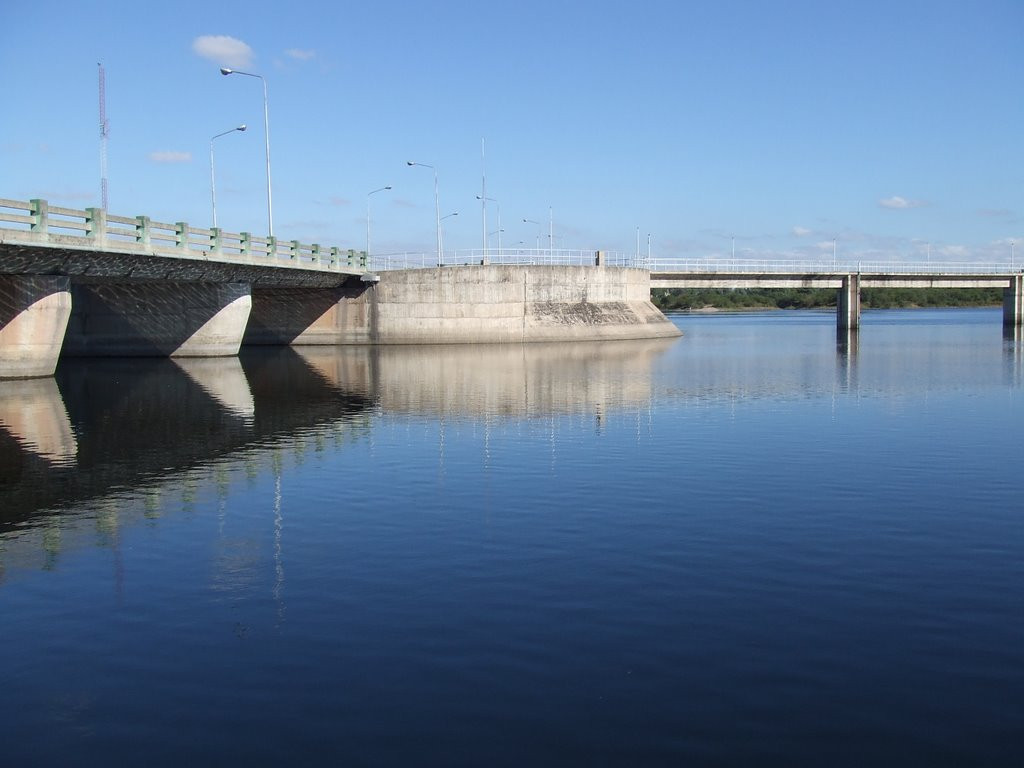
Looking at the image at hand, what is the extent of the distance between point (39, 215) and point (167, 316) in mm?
24868

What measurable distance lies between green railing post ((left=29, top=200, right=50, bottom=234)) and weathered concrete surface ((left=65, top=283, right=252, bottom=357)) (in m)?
22.4

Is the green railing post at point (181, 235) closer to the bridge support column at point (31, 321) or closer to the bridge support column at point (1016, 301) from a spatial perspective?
the bridge support column at point (31, 321)

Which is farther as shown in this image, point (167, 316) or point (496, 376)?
point (167, 316)

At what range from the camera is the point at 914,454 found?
23469 mm

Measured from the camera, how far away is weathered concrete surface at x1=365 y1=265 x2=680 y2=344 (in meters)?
82.6

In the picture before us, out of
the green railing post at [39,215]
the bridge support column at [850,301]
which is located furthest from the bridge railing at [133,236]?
the bridge support column at [850,301]

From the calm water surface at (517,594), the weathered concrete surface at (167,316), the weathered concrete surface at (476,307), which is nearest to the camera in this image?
the calm water surface at (517,594)

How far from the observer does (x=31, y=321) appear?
4566 centimetres

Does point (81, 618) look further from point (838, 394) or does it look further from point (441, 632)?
point (838, 394)

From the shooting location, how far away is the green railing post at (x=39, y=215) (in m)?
39.0

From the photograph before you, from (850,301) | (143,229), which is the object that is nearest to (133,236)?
(143,229)

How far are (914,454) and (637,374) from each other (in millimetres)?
25607

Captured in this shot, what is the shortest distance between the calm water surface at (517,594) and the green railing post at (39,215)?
44.7 feet

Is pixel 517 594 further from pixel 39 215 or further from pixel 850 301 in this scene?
pixel 850 301
